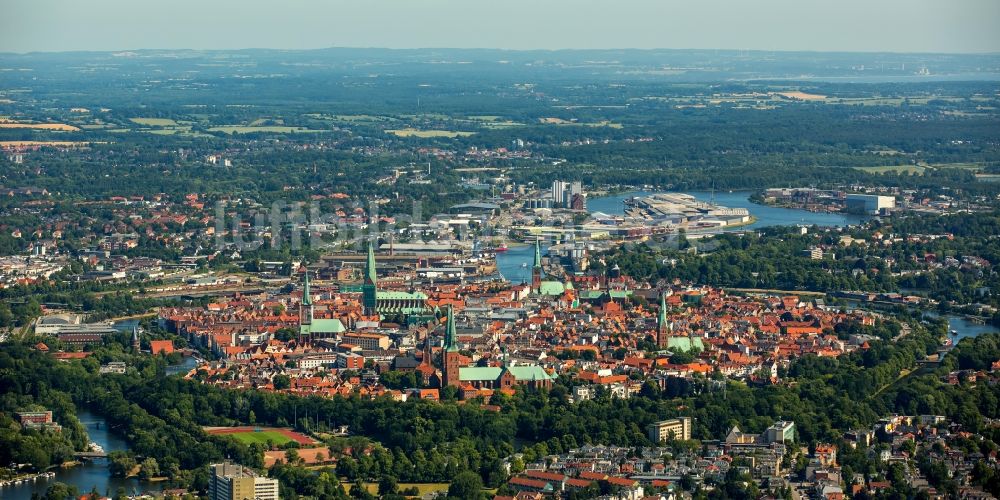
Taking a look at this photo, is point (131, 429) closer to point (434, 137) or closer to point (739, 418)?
point (739, 418)

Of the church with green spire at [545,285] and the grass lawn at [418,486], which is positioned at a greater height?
the grass lawn at [418,486]

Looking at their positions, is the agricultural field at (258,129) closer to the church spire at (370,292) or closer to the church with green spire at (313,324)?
the church spire at (370,292)

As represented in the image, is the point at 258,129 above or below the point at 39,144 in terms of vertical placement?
below

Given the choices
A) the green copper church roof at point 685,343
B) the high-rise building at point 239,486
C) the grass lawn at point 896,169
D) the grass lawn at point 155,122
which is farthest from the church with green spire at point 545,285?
the grass lawn at point 155,122

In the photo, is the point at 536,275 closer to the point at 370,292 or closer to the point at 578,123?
the point at 370,292

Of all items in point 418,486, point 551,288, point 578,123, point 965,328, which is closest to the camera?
point 418,486

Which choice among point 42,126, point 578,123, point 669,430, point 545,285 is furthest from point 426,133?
point 669,430

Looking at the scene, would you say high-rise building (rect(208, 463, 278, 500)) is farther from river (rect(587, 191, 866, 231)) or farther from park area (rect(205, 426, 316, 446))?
river (rect(587, 191, 866, 231))
